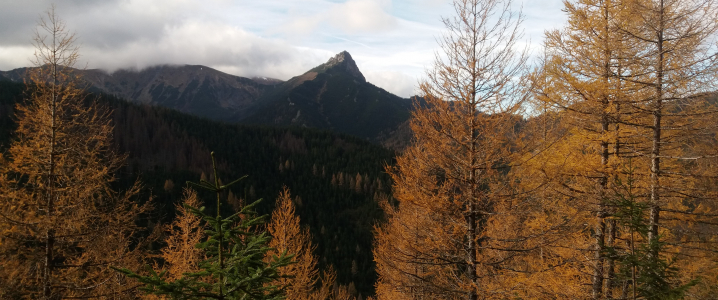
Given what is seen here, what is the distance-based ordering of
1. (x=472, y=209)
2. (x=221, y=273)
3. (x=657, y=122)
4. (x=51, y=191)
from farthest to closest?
(x=51, y=191) < (x=657, y=122) < (x=472, y=209) < (x=221, y=273)

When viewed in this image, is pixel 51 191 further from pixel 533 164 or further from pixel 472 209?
pixel 533 164

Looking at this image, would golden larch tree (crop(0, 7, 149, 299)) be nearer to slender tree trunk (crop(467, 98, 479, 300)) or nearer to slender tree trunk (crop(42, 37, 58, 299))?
slender tree trunk (crop(42, 37, 58, 299))

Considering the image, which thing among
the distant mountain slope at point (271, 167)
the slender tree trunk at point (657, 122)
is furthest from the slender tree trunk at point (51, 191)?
the distant mountain slope at point (271, 167)

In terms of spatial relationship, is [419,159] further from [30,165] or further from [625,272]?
[30,165]

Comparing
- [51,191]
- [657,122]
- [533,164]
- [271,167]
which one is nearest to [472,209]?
[533,164]

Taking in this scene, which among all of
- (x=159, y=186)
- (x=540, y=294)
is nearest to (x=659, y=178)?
(x=540, y=294)

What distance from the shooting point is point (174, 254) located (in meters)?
11.9

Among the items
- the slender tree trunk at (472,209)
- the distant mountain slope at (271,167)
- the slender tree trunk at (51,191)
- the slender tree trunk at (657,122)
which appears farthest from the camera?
the distant mountain slope at (271,167)

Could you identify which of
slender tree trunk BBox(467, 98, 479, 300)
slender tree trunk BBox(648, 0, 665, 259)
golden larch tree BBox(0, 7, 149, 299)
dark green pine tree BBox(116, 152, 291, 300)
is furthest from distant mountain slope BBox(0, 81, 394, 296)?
dark green pine tree BBox(116, 152, 291, 300)

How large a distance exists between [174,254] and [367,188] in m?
81.7

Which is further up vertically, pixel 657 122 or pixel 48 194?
pixel 657 122

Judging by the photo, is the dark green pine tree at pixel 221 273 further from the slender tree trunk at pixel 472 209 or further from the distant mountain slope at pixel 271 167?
the distant mountain slope at pixel 271 167

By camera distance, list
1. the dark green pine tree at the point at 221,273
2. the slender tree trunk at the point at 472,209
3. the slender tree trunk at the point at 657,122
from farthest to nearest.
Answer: the slender tree trunk at the point at 657,122 < the slender tree trunk at the point at 472,209 < the dark green pine tree at the point at 221,273

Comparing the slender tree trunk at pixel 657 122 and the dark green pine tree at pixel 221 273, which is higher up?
the slender tree trunk at pixel 657 122
